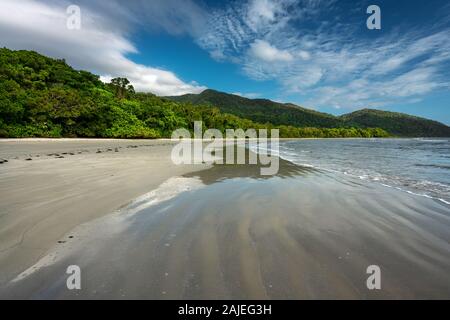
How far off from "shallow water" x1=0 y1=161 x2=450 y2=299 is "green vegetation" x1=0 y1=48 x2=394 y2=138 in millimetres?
35712

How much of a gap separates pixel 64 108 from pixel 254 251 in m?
41.2

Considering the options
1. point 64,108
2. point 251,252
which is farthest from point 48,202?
point 64,108

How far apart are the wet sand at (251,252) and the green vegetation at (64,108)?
35.6m

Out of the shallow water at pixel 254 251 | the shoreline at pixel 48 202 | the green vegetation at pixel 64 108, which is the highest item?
the green vegetation at pixel 64 108

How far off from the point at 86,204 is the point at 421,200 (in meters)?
7.75

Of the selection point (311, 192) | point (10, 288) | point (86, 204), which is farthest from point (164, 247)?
point (311, 192)

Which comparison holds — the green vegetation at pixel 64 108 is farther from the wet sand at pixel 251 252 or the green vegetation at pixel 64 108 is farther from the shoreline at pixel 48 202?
the wet sand at pixel 251 252

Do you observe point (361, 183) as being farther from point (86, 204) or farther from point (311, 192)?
point (86, 204)

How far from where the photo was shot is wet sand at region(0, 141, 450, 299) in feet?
7.91

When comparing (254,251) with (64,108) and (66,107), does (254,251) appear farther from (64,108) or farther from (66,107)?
(66,107)

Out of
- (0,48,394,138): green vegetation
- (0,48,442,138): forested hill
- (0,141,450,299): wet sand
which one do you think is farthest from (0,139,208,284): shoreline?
(0,48,442,138): forested hill

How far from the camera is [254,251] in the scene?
10.8ft

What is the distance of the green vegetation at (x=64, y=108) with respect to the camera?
32469mm

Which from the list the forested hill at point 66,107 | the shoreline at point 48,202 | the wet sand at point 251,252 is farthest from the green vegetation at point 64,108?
the wet sand at point 251,252
